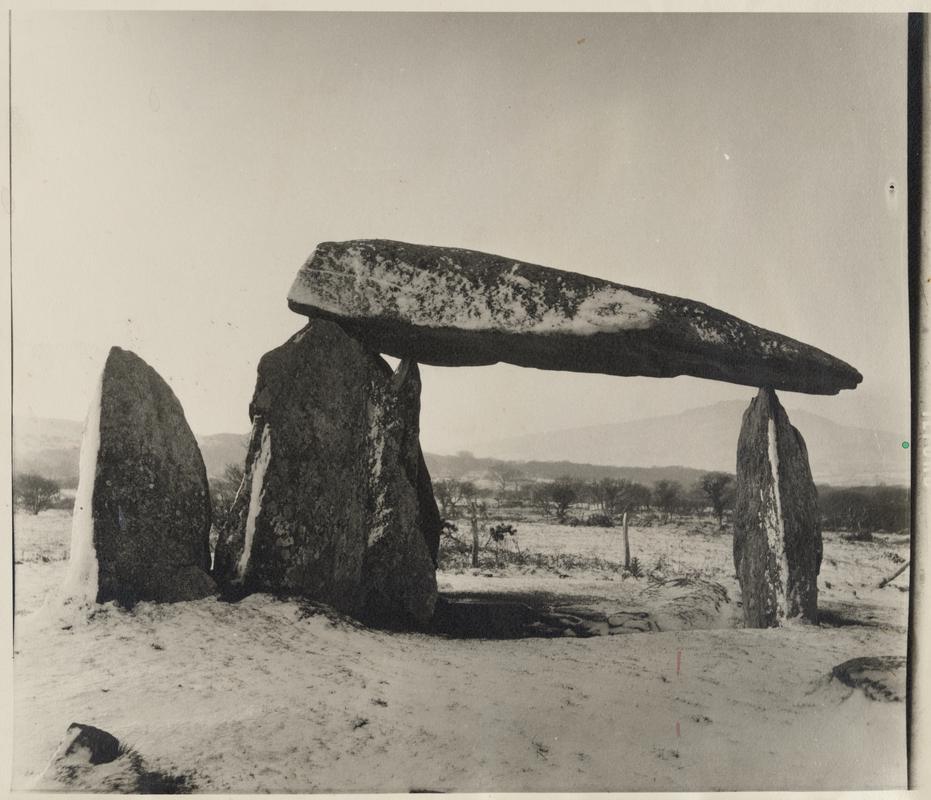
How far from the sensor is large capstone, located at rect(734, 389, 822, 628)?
773 centimetres

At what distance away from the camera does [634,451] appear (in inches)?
806

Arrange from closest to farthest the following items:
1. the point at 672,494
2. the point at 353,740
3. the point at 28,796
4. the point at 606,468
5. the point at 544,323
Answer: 1. the point at 353,740
2. the point at 28,796
3. the point at 544,323
4. the point at 672,494
5. the point at 606,468

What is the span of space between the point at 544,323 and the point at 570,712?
2.74 metres

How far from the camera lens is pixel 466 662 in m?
6.15

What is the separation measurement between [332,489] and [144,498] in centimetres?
129

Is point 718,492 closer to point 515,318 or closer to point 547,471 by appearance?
point 547,471

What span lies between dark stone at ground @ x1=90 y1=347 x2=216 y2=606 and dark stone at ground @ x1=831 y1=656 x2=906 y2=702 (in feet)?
14.6

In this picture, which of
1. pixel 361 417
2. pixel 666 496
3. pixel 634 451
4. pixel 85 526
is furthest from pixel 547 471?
pixel 85 526

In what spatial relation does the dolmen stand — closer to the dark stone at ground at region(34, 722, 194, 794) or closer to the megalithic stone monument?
the megalithic stone monument

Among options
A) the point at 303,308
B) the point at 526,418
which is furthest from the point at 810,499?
the point at 303,308

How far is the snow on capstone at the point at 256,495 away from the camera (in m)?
6.36

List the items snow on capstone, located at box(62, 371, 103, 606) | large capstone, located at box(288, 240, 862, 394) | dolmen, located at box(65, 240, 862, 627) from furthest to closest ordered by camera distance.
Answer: large capstone, located at box(288, 240, 862, 394) → dolmen, located at box(65, 240, 862, 627) → snow on capstone, located at box(62, 371, 103, 606)

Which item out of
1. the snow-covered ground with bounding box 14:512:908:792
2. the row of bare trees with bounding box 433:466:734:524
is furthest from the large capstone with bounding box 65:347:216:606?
the row of bare trees with bounding box 433:466:734:524

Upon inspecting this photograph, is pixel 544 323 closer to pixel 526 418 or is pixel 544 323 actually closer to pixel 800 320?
pixel 526 418
